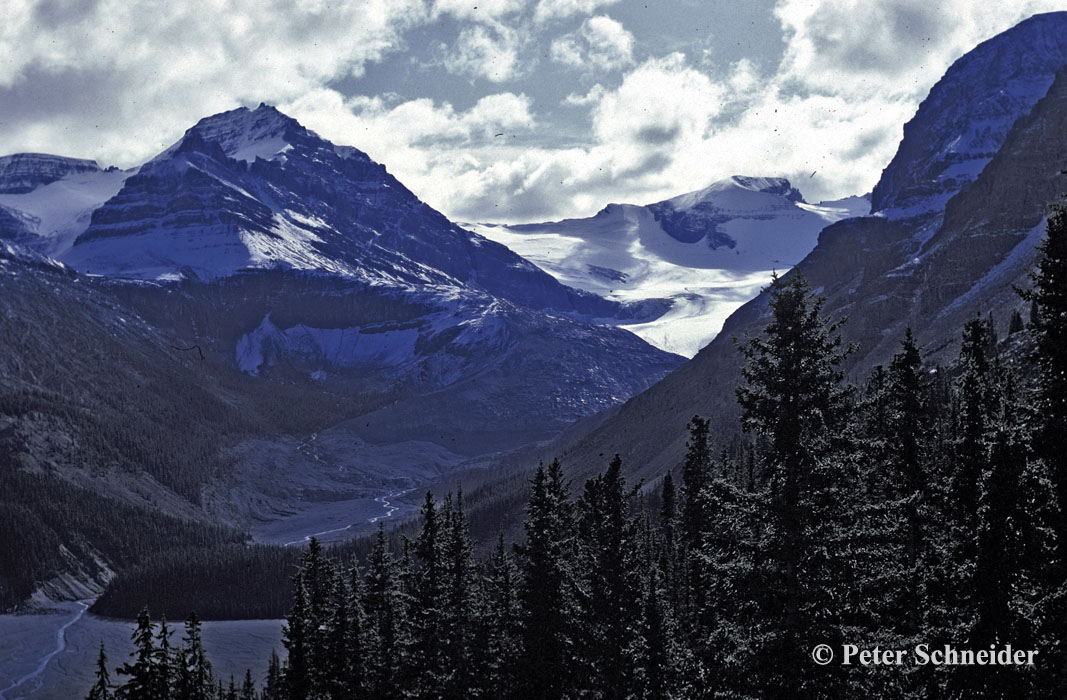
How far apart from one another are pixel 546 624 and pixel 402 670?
946cm

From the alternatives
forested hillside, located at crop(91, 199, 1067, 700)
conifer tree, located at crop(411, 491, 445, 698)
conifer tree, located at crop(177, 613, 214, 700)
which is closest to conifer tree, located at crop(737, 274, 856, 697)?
forested hillside, located at crop(91, 199, 1067, 700)

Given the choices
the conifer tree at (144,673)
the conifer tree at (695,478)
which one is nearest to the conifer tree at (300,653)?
the conifer tree at (144,673)

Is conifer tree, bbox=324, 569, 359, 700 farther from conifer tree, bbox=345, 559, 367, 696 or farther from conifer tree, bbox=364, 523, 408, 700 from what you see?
conifer tree, bbox=364, 523, 408, 700

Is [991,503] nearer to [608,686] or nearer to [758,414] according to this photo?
[758,414]

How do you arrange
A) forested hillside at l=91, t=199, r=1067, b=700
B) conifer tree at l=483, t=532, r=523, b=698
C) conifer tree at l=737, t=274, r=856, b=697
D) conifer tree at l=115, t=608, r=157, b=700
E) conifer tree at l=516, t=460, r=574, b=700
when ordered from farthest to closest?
conifer tree at l=115, t=608, r=157, b=700, conifer tree at l=483, t=532, r=523, b=698, conifer tree at l=516, t=460, r=574, b=700, conifer tree at l=737, t=274, r=856, b=697, forested hillside at l=91, t=199, r=1067, b=700

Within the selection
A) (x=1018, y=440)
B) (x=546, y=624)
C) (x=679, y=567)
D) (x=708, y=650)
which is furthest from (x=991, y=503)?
(x=679, y=567)

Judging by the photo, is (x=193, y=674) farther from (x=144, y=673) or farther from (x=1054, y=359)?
(x=1054, y=359)

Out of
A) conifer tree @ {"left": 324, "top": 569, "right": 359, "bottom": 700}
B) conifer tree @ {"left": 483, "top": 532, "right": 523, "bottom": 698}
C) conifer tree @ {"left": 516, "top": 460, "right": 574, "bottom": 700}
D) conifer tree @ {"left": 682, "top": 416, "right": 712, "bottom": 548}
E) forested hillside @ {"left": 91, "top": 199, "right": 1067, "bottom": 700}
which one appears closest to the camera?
forested hillside @ {"left": 91, "top": 199, "right": 1067, "bottom": 700}

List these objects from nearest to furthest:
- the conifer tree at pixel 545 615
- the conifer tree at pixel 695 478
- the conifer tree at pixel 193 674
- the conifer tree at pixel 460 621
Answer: the conifer tree at pixel 545 615, the conifer tree at pixel 460 621, the conifer tree at pixel 193 674, the conifer tree at pixel 695 478

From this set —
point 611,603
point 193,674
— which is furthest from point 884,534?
point 193,674

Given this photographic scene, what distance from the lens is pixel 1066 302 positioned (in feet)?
78.6

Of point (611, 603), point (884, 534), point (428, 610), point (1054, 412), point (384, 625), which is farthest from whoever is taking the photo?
point (384, 625)

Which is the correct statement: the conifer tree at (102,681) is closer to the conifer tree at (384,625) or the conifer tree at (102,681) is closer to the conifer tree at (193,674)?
the conifer tree at (193,674)

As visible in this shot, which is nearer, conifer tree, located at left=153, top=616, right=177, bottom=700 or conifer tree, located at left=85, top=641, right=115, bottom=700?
conifer tree, located at left=153, top=616, right=177, bottom=700
